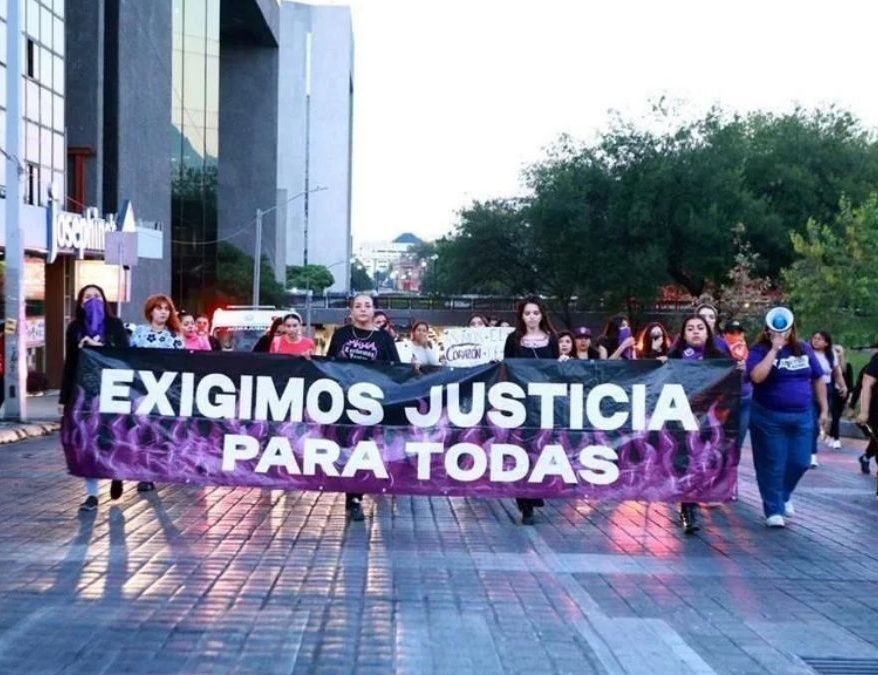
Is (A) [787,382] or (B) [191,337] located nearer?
(A) [787,382]

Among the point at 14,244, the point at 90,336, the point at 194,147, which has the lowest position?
the point at 90,336

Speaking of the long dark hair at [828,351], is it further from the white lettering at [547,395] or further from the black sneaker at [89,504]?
the black sneaker at [89,504]

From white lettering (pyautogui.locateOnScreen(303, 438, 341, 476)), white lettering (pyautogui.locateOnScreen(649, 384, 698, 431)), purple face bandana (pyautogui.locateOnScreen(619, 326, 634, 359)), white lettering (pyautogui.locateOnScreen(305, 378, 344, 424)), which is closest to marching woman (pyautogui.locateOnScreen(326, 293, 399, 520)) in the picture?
white lettering (pyautogui.locateOnScreen(305, 378, 344, 424))

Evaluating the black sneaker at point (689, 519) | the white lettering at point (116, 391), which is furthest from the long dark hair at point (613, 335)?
the white lettering at point (116, 391)

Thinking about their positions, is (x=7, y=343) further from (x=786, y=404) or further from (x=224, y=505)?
(x=786, y=404)

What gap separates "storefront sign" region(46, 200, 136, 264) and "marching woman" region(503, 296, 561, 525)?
15.1 m

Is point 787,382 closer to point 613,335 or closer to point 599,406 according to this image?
point 599,406

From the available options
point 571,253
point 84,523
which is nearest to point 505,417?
point 84,523

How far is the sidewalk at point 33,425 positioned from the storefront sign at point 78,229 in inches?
145

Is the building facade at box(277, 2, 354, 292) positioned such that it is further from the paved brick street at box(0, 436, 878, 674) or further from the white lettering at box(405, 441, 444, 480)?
the white lettering at box(405, 441, 444, 480)

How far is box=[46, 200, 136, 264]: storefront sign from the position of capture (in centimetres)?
2419

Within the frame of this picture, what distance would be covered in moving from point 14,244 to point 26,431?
3107 mm

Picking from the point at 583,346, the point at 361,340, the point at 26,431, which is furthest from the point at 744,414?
the point at 26,431

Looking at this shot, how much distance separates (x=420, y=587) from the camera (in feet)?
22.2
